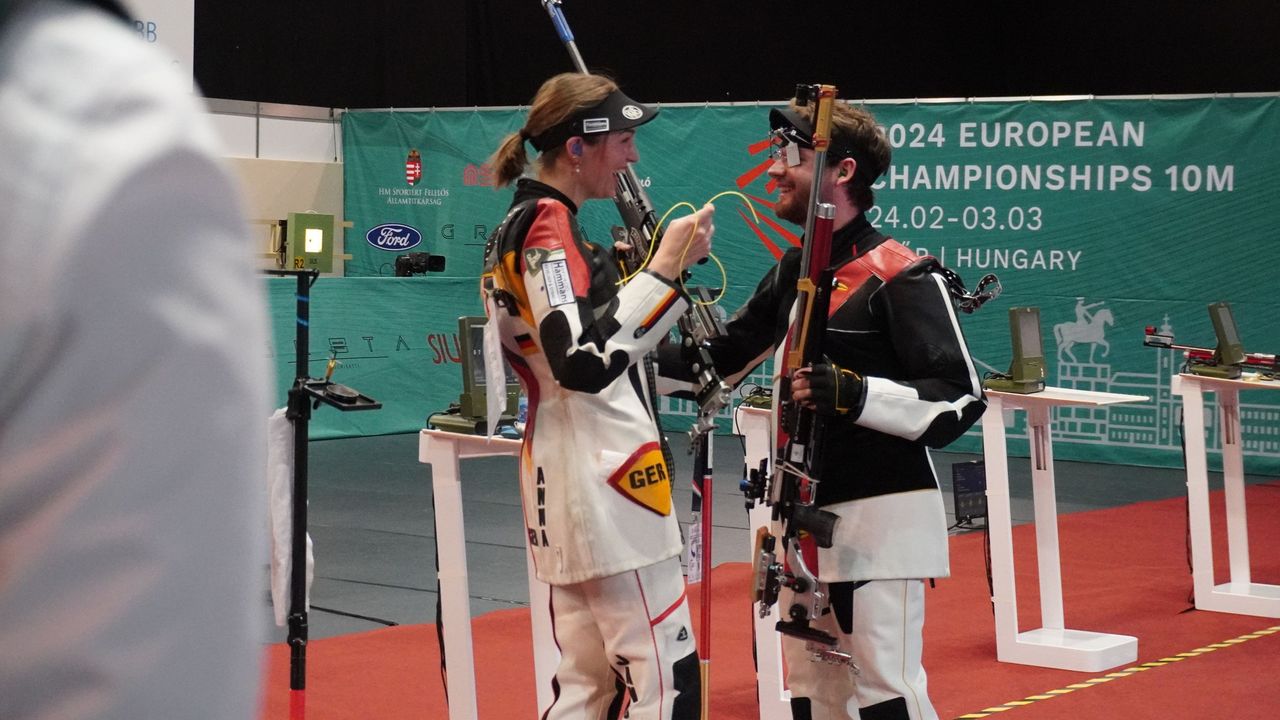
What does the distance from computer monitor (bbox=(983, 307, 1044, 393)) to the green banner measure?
4.49 meters

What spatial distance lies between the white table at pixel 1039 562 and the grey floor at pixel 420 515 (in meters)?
2.04

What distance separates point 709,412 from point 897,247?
1.99ft

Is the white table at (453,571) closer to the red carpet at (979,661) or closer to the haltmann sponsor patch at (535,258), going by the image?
the red carpet at (979,661)

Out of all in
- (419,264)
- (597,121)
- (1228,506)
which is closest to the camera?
(597,121)

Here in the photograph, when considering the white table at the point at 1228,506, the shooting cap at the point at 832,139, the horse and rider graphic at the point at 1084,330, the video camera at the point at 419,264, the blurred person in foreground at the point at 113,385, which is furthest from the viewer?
the video camera at the point at 419,264

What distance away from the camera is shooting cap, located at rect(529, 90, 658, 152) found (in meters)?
3.12

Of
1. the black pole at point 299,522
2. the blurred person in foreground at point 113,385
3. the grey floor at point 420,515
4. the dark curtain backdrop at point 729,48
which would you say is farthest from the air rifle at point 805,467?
the dark curtain backdrop at point 729,48

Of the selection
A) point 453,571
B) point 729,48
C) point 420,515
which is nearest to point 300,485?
point 453,571

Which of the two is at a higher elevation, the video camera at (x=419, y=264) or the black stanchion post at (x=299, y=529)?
the video camera at (x=419, y=264)

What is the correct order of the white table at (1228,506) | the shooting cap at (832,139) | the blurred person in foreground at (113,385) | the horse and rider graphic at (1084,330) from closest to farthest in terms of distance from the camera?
the blurred person in foreground at (113,385)
the shooting cap at (832,139)
the white table at (1228,506)
the horse and rider graphic at (1084,330)

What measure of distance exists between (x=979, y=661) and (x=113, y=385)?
5236 mm

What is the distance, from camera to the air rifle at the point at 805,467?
10.2 ft

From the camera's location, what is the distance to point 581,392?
3014 mm

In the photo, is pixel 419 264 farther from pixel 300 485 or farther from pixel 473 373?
pixel 300 485
